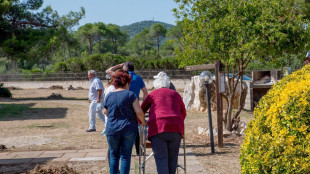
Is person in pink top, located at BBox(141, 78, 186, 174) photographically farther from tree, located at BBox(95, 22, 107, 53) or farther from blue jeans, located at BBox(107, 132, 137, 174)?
tree, located at BBox(95, 22, 107, 53)

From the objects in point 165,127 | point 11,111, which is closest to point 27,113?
point 11,111

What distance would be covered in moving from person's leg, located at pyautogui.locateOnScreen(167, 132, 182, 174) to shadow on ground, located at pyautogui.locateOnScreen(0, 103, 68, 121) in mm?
11253

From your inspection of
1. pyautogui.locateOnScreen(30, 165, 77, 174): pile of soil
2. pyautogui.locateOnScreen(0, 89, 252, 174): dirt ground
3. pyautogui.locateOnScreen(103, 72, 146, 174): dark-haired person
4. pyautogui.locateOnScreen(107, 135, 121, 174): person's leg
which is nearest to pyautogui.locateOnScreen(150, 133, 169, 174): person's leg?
pyautogui.locateOnScreen(103, 72, 146, 174): dark-haired person

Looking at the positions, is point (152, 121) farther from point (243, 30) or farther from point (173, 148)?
point (243, 30)

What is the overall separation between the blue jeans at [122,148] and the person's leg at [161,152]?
0.37 meters

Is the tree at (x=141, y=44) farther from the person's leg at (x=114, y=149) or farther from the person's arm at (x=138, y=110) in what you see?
the person's arm at (x=138, y=110)

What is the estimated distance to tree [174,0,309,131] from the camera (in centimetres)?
898

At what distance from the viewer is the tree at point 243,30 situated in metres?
8.98

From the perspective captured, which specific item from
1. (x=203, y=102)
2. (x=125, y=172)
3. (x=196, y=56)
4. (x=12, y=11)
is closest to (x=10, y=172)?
(x=125, y=172)

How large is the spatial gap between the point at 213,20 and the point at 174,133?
16.7 feet

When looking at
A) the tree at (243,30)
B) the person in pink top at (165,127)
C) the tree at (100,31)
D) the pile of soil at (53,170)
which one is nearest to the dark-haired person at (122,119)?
the person in pink top at (165,127)

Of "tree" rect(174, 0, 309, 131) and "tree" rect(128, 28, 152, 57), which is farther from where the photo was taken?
"tree" rect(128, 28, 152, 57)

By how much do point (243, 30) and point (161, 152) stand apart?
5.01 metres

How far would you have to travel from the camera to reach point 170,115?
4.80 m
